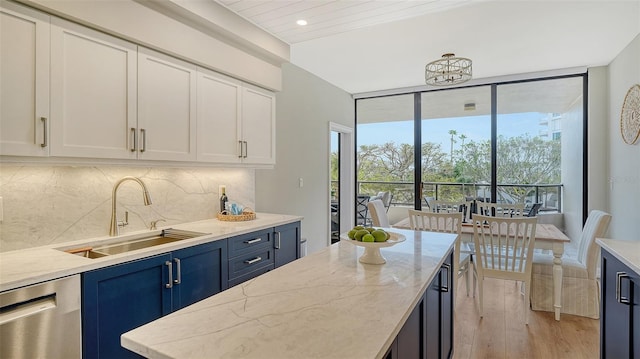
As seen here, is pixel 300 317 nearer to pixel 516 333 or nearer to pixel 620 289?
pixel 620 289

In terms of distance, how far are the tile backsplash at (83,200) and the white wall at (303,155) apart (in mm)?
888

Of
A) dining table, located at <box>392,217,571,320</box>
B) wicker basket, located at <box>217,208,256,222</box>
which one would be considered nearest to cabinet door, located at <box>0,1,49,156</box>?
wicker basket, located at <box>217,208,256,222</box>

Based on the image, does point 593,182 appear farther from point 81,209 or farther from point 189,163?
point 81,209

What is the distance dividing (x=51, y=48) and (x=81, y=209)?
3.02 feet

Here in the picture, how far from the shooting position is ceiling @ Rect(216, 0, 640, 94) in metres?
2.53

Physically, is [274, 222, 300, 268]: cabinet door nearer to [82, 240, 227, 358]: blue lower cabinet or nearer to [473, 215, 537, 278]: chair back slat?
[82, 240, 227, 358]: blue lower cabinet

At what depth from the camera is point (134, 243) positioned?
2.22 metres

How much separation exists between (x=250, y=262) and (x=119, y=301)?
0.98m

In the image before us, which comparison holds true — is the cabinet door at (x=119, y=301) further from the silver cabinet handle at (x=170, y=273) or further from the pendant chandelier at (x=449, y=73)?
the pendant chandelier at (x=449, y=73)

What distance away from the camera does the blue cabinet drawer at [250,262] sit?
7.69ft

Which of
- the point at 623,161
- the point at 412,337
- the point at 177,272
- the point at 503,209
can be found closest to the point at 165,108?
the point at 177,272

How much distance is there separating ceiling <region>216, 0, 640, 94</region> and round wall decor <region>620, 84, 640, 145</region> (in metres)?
0.57

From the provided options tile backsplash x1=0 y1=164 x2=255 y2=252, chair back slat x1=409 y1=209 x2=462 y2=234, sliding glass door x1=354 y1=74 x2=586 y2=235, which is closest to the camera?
tile backsplash x1=0 y1=164 x2=255 y2=252

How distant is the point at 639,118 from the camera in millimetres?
3221
